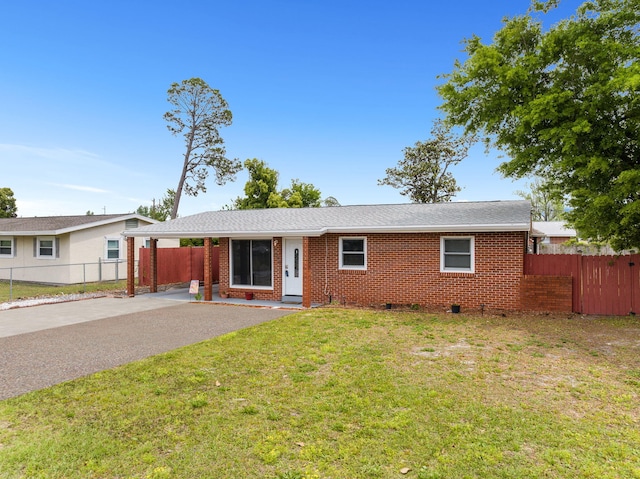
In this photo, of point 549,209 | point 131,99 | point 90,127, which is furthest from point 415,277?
point 549,209

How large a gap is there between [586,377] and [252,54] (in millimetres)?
19128

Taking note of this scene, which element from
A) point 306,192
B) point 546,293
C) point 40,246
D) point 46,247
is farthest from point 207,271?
point 306,192

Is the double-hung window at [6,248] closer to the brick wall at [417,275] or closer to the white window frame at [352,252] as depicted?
the brick wall at [417,275]

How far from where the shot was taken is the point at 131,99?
21.7 metres

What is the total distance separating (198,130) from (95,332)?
24.8 meters

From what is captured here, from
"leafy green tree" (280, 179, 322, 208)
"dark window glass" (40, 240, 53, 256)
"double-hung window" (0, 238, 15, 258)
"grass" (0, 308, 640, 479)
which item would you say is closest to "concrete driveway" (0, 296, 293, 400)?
"grass" (0, 308, 640, 479)

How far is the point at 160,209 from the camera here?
62.9 metres

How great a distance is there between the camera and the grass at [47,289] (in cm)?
1628

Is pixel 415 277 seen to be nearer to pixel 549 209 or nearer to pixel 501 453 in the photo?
pixel 501 453

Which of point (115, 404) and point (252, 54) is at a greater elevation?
point (252, 54)

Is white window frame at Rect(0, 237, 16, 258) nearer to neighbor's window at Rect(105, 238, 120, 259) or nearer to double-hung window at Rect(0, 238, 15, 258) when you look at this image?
double-hung window at Rect(0, 238, 15, 258)

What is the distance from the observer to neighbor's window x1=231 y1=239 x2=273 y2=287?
14.7m

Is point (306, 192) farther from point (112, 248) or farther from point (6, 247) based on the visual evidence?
point (6, 247)

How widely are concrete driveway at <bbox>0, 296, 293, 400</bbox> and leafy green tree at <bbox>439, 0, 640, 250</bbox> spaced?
9117 millimetres
